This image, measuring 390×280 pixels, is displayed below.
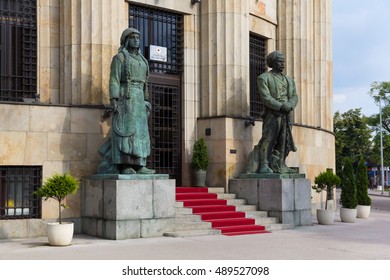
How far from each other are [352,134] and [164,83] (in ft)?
181

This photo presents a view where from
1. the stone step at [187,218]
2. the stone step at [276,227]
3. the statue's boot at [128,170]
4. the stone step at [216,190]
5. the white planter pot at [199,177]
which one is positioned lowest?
the stone step at [276,227]

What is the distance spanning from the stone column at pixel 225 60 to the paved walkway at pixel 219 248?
4825 millimetres

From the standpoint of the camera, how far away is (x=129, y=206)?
44.4ft

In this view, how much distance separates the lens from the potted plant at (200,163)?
1791cm

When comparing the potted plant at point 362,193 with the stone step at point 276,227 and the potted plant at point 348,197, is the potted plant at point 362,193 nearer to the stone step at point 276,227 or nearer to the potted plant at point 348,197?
the potted plant at point 348,197

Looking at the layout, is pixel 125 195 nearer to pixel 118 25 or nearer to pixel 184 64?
pixel 118 25

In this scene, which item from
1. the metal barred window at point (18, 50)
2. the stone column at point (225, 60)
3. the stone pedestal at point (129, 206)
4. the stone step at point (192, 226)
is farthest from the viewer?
the stone column at point (225, 60)

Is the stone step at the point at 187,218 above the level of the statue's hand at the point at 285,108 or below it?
below

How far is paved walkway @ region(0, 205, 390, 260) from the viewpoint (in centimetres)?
1107

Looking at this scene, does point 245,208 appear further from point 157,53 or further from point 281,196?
point 157,53

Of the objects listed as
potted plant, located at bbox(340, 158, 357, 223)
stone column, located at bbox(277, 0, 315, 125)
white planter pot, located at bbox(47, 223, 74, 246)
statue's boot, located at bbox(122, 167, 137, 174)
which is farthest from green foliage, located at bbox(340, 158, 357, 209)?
white planter pot, located at bbox(47, 223, 74, 246)

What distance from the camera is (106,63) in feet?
51.9

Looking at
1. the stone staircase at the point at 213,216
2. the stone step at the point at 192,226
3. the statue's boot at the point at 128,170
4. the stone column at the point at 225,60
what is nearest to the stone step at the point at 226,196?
the stone staircase at the point at 213,216

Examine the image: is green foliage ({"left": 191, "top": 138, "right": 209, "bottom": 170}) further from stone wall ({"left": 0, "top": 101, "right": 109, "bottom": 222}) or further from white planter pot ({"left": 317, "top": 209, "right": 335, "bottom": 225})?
white planter pot ({"left": 317, "top": 209, "right": 335, "bottom": 225})
